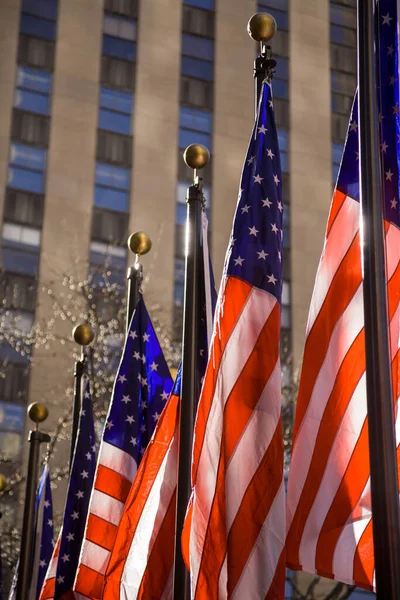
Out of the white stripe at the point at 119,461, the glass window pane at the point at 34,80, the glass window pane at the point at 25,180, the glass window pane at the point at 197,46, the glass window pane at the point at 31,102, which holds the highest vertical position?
the glass window pane at the point at 197,46

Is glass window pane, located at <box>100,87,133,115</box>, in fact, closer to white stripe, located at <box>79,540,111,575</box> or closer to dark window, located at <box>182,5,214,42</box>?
dark window, located at <box>182,5,214,42</box>

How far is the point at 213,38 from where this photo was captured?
41031mm

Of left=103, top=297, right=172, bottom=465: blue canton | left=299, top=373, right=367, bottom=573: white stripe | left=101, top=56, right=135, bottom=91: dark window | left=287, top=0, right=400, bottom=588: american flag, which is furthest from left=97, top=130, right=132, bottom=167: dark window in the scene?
left=299, top=373, right=367, bottom=573: white stripe

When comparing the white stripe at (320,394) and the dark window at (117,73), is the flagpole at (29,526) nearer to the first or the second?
the white stripe at (320,394)

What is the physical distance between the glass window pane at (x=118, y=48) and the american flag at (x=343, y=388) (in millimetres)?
33149

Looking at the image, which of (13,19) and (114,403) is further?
(13,19)

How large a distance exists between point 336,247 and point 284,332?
95.7 feet

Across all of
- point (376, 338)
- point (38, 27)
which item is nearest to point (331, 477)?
point (376, 338)

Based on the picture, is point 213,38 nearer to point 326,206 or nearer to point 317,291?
point 326,206

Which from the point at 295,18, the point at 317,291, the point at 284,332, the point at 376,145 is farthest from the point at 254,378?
the point at 295,18

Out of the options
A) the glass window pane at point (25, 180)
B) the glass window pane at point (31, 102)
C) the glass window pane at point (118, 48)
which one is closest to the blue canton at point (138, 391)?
the glass window pane at point (25, 180)

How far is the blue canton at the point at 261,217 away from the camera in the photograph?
7.42 metres

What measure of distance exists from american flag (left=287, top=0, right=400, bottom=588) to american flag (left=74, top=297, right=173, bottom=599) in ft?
13.5

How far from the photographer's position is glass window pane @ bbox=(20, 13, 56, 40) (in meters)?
37.9
